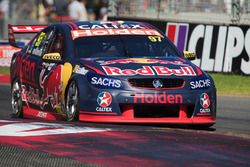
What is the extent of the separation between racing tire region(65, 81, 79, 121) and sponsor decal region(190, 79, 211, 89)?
1294 millimetres

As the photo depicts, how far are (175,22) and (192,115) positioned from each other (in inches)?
395

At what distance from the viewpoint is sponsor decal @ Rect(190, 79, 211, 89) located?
10.1 metres

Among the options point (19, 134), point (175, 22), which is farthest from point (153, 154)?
point (175, 22)

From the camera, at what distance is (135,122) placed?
9.95 metres

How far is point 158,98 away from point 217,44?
369 inches

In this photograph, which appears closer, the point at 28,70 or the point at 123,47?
the point at 123,47

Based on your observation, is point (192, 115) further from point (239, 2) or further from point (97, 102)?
point (239, 2)

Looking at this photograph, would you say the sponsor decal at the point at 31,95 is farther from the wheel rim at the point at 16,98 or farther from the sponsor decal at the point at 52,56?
the sponsor decal at the point at 52,56

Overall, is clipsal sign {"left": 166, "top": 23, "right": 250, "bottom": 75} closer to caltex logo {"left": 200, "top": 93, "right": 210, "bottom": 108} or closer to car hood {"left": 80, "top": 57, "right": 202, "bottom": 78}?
car hood {"left": 80, "top": 57, "right": 202, "bottom": 78}

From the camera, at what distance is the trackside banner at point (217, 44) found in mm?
18703

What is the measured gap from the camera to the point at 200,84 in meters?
10.2

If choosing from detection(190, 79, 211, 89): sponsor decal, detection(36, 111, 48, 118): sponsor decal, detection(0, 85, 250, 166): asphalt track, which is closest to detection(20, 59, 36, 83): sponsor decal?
detection(36, 111, 48, 118): sponsor decal

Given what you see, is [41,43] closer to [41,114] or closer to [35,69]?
[35,69]

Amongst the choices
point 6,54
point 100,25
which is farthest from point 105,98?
point 6,54
